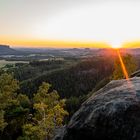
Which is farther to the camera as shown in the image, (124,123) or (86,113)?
(86,113)

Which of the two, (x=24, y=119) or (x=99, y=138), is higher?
(x=99, y=138)

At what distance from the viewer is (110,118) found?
51.7 ft

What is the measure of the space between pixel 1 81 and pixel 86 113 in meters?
58.9

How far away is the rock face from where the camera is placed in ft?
50.7

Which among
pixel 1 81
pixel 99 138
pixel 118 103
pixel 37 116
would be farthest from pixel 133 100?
pixel 1 81

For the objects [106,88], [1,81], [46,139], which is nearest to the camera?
[106,88]

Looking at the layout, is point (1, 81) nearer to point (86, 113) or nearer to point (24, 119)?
point (24, 119)

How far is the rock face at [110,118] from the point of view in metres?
15.4

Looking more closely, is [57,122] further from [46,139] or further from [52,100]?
[52,100]

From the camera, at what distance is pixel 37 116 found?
66000mm

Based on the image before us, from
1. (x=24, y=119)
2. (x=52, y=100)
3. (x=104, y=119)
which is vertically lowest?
(x=24, y=119)

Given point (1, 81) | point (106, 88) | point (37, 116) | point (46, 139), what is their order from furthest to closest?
point (1, 81)
point (37, 116)
point (46, 139)
point (106, 88)

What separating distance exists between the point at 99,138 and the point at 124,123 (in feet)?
5.13

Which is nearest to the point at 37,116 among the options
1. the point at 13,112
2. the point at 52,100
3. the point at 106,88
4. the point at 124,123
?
the point at 52,100
